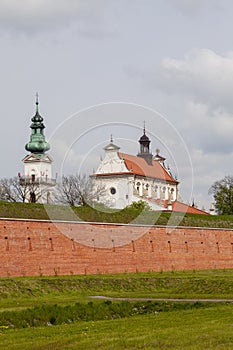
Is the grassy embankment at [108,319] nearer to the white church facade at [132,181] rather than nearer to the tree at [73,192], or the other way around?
the tree at [73,192]

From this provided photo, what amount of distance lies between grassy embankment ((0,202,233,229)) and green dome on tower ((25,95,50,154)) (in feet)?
145

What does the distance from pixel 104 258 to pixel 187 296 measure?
53.2 ft

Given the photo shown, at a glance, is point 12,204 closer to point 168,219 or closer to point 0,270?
point 0,270

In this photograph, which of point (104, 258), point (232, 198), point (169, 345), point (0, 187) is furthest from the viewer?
point (232, 198)

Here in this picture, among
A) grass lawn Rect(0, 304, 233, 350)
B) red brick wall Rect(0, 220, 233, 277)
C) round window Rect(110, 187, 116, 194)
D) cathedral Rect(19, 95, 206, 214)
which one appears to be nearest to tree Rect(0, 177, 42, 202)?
cathedral Rect(19, 95, 206, 214)

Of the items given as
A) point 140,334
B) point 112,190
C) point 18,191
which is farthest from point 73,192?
point 140,334

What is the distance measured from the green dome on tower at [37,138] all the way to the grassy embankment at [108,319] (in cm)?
6820

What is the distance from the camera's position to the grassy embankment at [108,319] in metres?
15.8

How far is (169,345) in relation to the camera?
15.1m

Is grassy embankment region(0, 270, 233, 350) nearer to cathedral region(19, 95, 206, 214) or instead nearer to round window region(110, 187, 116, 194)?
cathedral region(19, 95, 206, 214)

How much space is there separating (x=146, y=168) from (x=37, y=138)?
16.5 m

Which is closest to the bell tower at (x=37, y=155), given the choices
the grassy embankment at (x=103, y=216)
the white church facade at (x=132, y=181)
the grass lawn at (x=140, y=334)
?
the white church facade at (x=132, y=181)

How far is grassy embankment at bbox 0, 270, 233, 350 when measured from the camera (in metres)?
15.8

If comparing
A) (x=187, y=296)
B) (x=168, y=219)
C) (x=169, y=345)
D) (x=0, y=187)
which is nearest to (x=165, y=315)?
(x=169, y=345)
